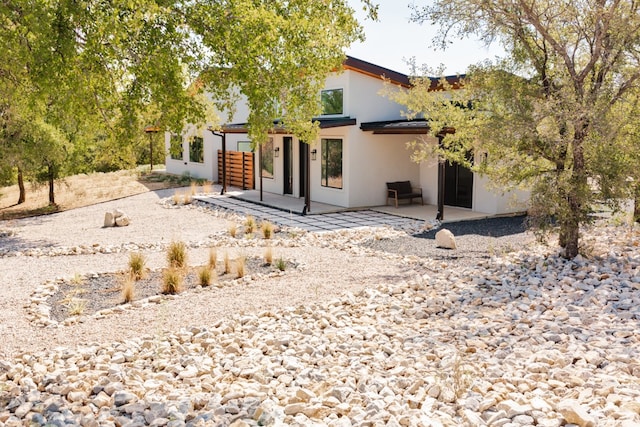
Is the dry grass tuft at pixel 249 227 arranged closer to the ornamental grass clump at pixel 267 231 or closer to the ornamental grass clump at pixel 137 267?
the ornamental grass clump at pixel 267 231

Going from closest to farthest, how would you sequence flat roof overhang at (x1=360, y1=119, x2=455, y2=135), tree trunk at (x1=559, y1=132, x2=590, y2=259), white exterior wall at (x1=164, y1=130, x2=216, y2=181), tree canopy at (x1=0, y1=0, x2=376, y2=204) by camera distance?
tree canopy at (x1=0, y1=0, x2=376, y2=204) → tree trunk at (x1=559, y1=132, x2=590, y2=259) → flat roof overhang at (x1=360, y1=119, x2=455, y2=135) → white exterior wall at (x1=164, y1=130, x2=216, y2=181)

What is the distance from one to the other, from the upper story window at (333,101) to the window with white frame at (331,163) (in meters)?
0.87

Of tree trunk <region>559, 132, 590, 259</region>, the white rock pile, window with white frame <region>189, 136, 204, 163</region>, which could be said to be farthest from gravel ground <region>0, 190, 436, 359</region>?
window with white frame <region>189, 136, 204, 163</region>

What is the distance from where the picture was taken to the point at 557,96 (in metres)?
8.58

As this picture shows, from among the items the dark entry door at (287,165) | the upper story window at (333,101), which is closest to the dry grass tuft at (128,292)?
the upper story window at (333,101)

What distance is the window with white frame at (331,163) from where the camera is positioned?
56.4 feet

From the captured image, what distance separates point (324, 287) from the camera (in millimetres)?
7980

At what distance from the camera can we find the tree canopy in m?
5.09

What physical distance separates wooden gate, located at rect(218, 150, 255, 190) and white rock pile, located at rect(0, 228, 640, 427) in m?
15.5

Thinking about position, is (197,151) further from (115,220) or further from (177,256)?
(177,256)

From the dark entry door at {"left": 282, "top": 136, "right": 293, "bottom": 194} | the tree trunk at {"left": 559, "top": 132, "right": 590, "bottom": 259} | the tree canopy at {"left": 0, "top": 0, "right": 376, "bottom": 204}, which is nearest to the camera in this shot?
the tree canopy at {"left": 0, "top": 0, "right": 376, "bottom": 204}

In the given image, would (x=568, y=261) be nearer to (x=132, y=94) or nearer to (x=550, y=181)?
(x=550, y=181)

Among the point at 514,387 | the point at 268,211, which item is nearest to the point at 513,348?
the point at 514,387

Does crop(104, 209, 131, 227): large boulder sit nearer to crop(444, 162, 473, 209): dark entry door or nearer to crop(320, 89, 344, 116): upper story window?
crop(320, 89, 344, 116): upper story window
